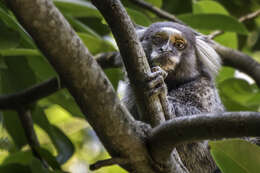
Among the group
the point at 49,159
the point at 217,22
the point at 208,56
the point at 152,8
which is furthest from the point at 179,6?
the point at 49,159

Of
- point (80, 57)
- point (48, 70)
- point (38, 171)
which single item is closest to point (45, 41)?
point (80, 57)

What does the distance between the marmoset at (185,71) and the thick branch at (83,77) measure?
64.5 inches

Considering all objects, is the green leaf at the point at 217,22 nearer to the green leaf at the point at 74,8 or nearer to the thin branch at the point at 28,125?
the green leaf at the point at 74,8

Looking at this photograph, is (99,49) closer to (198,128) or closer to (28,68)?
(28,68)

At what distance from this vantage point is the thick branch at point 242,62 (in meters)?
5.21

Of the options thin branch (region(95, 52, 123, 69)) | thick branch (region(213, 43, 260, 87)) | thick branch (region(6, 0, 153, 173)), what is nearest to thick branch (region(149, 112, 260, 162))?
thick branch (region(6, 0, 153, 173))

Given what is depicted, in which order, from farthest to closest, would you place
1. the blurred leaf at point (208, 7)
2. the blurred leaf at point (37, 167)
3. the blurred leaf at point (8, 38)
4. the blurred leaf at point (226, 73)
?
the blurred leaf at point (226, 73)
the blurred leaf at point (208, 7)
the blurred leaf at point (37, 167)
the blurred leaf at point (8, 38)

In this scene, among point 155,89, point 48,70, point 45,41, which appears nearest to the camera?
point 45,41

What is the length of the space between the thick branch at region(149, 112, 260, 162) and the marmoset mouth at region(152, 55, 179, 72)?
1.96 m

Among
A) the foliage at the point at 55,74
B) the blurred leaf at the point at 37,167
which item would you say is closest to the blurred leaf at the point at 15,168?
the foliage at the point at 55,74

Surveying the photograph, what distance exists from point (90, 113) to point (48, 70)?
260 centimetres

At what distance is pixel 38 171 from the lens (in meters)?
3.96

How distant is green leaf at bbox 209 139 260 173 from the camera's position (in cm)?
287

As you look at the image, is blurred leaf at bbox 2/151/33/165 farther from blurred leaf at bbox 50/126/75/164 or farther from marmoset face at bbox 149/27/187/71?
marmoset face at bbox 149/27/187/71
